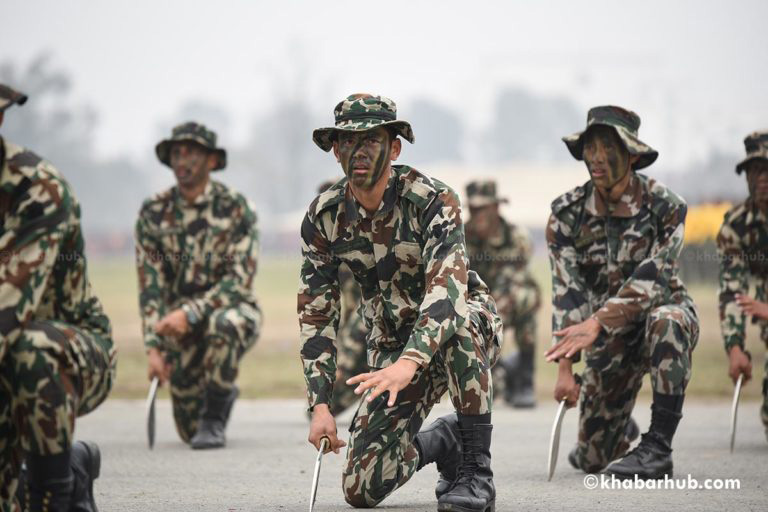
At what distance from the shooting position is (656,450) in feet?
29.2

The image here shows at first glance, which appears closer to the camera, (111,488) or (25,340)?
(25,340)

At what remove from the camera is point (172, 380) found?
38.8 ft

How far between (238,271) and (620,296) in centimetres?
380

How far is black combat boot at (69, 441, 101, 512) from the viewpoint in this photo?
6492 mm

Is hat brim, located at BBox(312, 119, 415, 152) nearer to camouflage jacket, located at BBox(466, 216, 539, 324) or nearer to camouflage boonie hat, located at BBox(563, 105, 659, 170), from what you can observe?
camouflage boonie hat, located at BBox(563, 105, 659, 170)

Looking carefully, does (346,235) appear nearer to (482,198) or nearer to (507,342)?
(482,198)

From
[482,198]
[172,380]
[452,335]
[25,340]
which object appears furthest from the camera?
[482,198]

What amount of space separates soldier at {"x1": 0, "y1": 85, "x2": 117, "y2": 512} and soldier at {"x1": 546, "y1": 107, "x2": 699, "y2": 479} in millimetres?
3538

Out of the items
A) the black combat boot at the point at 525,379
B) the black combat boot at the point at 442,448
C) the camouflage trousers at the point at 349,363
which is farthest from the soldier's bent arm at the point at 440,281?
the black combat boot at the point at 525,379

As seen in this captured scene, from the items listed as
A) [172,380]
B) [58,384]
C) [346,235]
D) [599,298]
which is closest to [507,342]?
[172,380]

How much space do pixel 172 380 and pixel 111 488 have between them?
306 cm

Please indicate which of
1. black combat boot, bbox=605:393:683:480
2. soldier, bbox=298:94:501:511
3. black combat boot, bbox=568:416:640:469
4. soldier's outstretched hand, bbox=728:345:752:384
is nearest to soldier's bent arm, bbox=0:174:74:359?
soldier, bbox=298:94:501:511

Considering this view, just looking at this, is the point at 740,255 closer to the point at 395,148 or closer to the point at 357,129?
the point at 395,148

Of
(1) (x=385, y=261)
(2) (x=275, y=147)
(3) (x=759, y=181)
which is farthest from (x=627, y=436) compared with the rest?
(2) (x=275, y=147)
